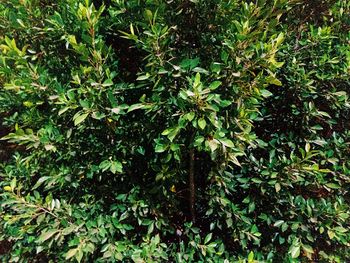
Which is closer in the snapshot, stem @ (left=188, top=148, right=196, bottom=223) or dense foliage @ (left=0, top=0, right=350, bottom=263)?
dense foliage @ (left=0, top=0, right=350, bottom=263)

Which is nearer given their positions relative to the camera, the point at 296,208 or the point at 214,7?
the point at 214,7

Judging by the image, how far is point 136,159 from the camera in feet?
8.46

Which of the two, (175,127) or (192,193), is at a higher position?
(175,127)

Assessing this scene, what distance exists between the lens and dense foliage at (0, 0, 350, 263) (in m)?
1.98

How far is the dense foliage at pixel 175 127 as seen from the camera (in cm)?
198

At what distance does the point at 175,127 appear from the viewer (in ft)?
6.19

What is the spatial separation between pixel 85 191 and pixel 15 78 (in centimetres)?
91

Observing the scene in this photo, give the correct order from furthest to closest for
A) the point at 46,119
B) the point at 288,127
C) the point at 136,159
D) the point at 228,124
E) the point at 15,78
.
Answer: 1. the point at 288,127
2. the point at 136,159
3. the point at 46,119
4. the point at 15,78
5. the point at 228,124

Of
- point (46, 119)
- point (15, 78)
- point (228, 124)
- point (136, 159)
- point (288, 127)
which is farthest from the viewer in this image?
point (288, 127)

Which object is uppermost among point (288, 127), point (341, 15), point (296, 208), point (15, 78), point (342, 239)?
point (341, 15)

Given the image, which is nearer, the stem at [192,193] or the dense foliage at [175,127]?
the dense foliage at [175,127]

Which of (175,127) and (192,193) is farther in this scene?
(192,193)

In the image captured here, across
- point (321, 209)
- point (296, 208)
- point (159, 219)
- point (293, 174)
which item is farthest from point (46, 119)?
point (321, 209)

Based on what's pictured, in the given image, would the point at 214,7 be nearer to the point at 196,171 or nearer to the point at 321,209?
the point at 196,171
